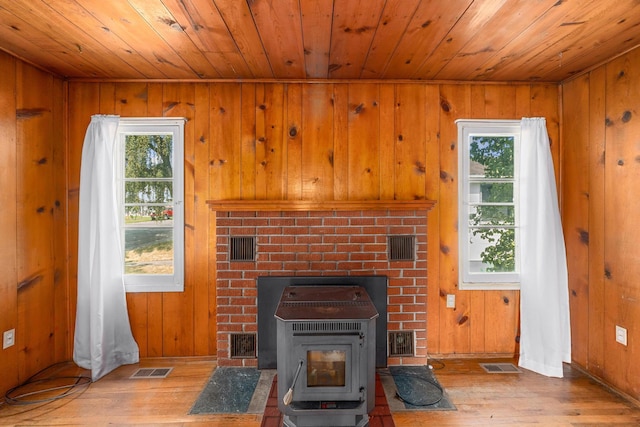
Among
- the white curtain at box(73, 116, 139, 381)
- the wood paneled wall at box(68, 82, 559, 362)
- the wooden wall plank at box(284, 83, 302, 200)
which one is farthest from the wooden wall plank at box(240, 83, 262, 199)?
the white curtain at box(73, 116, 139, 381)

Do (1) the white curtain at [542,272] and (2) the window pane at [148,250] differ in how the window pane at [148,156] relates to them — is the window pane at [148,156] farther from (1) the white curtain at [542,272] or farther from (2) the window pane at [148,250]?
(1) the white curtain at [542,272]

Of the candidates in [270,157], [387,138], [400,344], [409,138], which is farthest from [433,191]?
[270,157]

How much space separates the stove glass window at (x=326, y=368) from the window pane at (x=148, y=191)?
1.82 meters

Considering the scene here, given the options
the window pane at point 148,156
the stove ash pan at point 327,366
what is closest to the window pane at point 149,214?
the window pane at point 148,156

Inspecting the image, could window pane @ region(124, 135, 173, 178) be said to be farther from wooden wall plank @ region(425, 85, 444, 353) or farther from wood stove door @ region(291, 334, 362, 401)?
wooden wall plank @ region(425, 85, 444, 353)

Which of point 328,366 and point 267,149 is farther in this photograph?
point 267,149

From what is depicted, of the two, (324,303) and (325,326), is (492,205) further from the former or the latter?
(325,326)

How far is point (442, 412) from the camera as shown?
6.63 ft

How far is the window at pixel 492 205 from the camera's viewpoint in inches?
109

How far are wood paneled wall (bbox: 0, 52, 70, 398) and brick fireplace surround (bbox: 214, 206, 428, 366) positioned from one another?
1340 mm

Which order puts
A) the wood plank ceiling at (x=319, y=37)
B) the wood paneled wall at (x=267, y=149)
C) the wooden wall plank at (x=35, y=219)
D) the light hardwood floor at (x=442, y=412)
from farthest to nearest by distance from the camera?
1. the wood paneled wall at (x=267, y=149)
2. the wooden wall plank at (x=35, y=219)
3. the light hardwood floor at (x=442, y=412)
4. the wood plank ceiling at (x=319, y=37)

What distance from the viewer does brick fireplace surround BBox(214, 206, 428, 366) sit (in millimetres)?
2572

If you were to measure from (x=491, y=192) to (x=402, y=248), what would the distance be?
0.97 meters

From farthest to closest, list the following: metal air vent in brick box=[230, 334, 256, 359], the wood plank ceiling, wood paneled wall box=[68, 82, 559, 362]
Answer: wood paneled wall box=[68, 82, 559, 362]
metal air vent in brick box=[230, 334, 256, 359]
the wood plank ceiling
